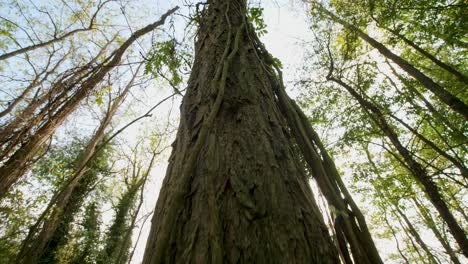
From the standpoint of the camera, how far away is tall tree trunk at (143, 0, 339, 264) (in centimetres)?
53

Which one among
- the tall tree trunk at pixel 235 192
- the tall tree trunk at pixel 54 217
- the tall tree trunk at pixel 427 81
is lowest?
the tall tree trunk at pixel 235 192

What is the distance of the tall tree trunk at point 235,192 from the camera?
0.53 m

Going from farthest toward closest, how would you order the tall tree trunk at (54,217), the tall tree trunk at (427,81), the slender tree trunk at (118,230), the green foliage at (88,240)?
the slender tree trunk at (118,230) → the green foliage at (88,240) → the tall tree trunk at (427,81) → the tall tree trunk at (54,217)

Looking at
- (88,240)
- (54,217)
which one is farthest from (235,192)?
(88,240)

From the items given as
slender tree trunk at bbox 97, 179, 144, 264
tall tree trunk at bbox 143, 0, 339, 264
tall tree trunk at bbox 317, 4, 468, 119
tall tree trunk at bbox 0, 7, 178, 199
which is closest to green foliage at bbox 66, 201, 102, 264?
slender tree trunk at bbox 97, 179, 144, 264

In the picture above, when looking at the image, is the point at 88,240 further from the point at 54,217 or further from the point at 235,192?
the point at 235,192

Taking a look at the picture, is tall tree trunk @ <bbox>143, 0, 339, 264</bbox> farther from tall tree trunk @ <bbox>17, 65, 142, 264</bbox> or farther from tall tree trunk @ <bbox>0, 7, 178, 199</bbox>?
tall tree trunk @ <bbox>0, 7, 178, 199</bbox>

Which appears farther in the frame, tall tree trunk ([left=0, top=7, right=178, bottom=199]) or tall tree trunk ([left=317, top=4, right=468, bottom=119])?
tall tree trunk ([left=317, top=4, right=468, bottom=119])

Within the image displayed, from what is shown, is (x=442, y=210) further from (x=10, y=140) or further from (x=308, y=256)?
(x=10, y=140)

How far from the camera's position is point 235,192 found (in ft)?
2.13

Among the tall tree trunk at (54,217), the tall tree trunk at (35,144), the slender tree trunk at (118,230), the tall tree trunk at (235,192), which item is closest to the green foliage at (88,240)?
the slender tree trunk at (118,230)

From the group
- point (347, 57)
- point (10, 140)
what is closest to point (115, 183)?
point (10, 140)

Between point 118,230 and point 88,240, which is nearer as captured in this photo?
point 88,240

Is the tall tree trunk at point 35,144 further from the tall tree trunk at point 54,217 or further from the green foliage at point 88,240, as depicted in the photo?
the green foliage at point 88,240
